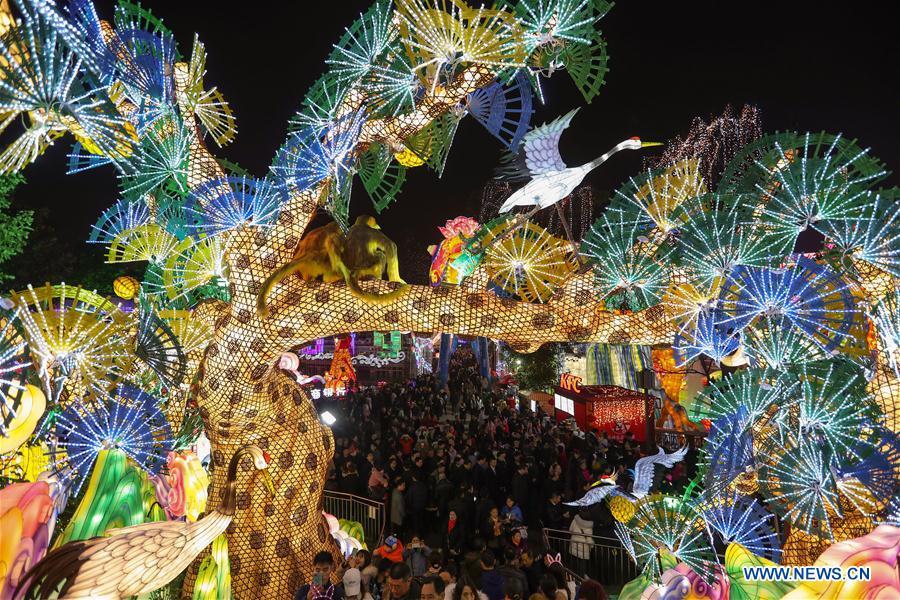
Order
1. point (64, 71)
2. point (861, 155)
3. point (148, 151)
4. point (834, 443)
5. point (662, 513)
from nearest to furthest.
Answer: point (64, 71) → point (834, 443) → point (861, 155) → point (662, 513) → point (148, 151)

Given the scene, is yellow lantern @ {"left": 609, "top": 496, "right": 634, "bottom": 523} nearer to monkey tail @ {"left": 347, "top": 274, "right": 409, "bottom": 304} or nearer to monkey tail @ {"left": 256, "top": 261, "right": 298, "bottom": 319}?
monkey tail @ {"left": 347, "top": 274, "right": 409, "bottom": 304}

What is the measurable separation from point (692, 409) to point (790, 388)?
0.62 metres

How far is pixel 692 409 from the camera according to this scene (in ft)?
13.7

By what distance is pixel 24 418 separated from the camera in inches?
132

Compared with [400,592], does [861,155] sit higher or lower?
higher

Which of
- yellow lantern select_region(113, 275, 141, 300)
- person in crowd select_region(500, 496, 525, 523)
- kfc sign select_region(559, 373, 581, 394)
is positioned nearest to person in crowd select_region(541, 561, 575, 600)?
person in crowd select_region(500, 496, 525, 523)

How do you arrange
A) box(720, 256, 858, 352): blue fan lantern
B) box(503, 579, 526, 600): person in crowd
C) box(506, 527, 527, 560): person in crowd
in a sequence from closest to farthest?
box(720, 256, 858, 352): blue fan lantern, box(503, 579, 526, 600): person in crowd, box(506, 527, 527, 560): person in crowd

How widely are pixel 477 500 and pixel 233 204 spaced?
5267 millimetres

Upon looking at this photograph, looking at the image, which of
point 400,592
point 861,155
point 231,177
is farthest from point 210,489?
point 861,155

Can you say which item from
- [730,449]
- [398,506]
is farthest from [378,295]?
[398,506]

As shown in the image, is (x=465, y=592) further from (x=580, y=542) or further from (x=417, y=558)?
(x=580, y=542)

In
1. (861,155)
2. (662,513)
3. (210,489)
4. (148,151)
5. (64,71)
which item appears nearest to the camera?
(64,71)

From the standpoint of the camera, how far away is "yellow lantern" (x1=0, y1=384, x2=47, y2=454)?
331 centimetres

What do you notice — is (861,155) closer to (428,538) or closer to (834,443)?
(834,443)
